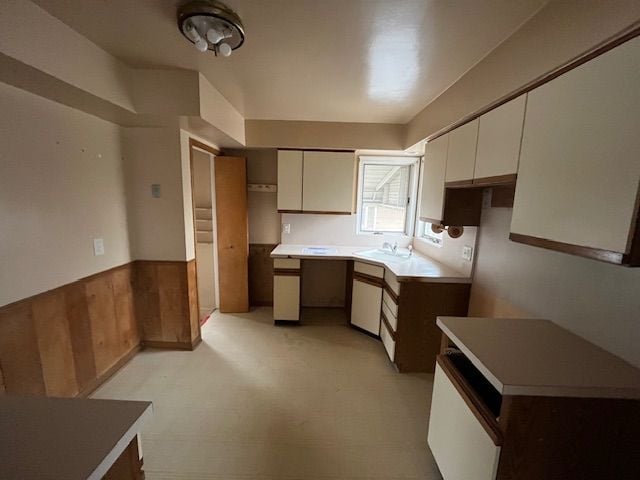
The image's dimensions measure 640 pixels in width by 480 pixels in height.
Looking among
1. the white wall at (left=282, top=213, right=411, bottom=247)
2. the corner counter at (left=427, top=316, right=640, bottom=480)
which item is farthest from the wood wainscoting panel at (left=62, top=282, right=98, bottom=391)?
the corner counter at (left=427, top=316, right=640, bottom=480)

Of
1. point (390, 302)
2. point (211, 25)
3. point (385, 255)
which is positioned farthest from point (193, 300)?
point (211, 25)

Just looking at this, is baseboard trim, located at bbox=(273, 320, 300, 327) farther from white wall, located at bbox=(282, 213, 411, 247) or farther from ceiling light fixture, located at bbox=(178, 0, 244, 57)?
ceiling light fixture, located at bbox=(178, 0, 244, 57)

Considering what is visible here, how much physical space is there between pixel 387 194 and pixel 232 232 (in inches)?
82.4

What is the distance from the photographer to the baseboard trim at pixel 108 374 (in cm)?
194

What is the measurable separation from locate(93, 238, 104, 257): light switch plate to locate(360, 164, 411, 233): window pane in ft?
8.98

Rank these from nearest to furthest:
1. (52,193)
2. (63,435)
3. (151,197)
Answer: (63,435) → (52,193) → (151,197)

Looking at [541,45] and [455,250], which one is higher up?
[541,45]

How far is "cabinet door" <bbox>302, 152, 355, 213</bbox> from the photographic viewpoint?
3014 mm

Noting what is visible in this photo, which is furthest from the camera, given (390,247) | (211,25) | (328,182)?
(390,247)

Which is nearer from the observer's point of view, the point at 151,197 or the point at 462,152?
the point at 462,152

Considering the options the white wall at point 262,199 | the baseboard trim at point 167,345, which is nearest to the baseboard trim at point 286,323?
the baseboard trim at point 167,345

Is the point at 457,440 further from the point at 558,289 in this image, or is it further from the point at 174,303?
the point at 174,303

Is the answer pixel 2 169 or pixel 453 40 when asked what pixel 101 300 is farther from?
pixel 453 40

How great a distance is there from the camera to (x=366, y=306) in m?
2.84
